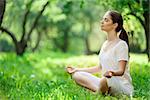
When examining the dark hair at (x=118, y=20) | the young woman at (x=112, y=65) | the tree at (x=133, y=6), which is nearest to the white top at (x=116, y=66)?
the young woman at (x=112, y=65)

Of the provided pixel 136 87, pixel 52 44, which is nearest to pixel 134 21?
pixel 136 87

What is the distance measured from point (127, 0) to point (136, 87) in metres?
4.95

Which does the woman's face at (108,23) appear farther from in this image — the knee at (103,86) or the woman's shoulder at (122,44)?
the knee at (103,86)

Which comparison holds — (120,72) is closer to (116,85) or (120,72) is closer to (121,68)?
(121,68)

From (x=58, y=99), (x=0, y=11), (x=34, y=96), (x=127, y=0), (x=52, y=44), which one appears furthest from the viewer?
(x=52, y=44)

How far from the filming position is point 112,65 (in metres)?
8.65

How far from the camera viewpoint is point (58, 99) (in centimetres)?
809

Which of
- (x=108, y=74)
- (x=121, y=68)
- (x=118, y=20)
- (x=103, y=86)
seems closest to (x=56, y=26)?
(x=118, y=20)

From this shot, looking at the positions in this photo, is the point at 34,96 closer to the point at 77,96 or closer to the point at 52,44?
the point at 77,96

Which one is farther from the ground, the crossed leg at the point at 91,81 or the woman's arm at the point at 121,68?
the woman's arm at the point at 121,68

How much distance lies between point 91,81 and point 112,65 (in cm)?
44

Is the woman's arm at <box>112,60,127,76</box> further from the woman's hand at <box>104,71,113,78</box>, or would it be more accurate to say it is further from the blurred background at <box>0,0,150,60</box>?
the blurred background at <box>0,0,150,60</box>

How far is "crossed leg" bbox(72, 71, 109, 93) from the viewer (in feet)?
27.8

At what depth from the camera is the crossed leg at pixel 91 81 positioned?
846 cm
